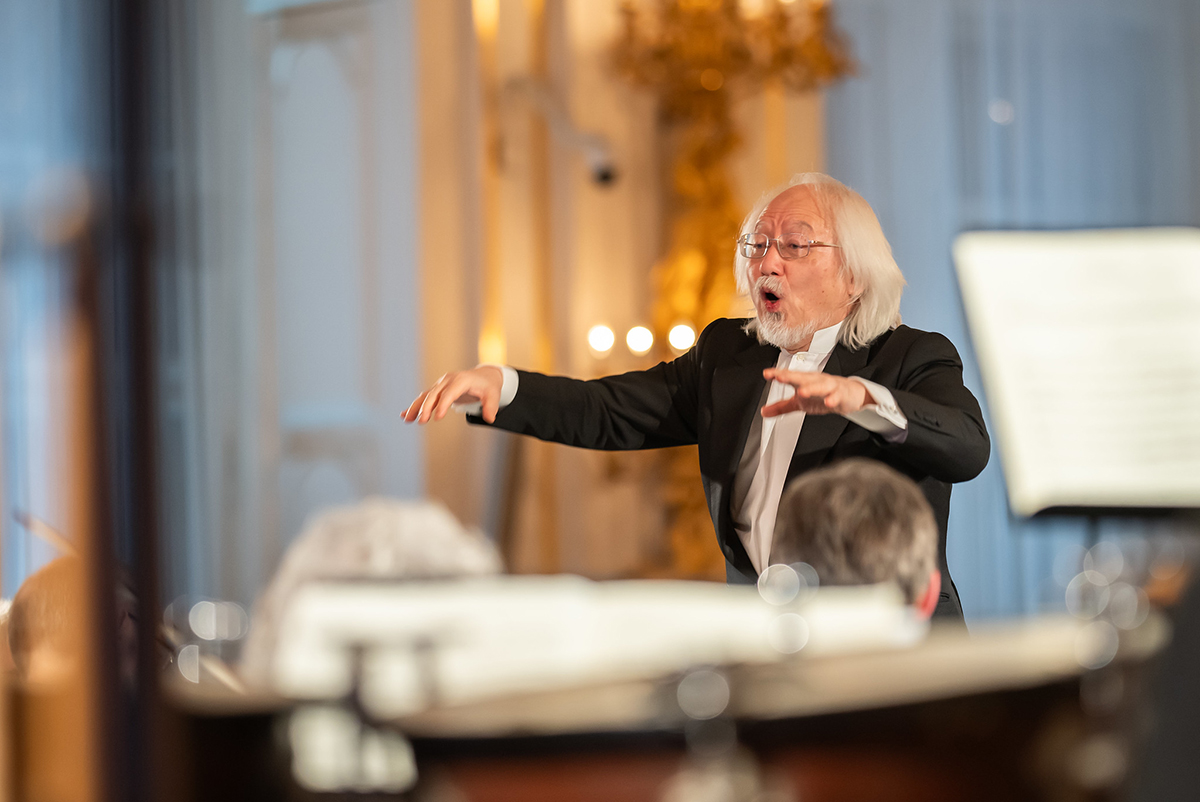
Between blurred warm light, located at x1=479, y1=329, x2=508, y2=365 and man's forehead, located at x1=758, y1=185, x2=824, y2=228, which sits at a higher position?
man's forehead, located at x1=758, y1=185, x2=824, y2=228

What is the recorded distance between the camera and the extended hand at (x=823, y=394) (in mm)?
691

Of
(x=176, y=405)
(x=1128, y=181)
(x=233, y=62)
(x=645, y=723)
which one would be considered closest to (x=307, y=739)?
(x=645, y=723)

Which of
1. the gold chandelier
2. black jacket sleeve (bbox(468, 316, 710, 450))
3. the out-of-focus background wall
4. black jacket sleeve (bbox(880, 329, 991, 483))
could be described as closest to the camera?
black jacket sleeve (bbox(880, 329, 991, 483))

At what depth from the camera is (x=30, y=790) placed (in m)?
0.91

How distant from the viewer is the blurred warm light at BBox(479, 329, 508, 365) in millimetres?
2242

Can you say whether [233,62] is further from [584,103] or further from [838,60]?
[838,60]

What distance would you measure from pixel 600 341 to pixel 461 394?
1374 millimetres

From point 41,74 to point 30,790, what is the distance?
2.06 ft

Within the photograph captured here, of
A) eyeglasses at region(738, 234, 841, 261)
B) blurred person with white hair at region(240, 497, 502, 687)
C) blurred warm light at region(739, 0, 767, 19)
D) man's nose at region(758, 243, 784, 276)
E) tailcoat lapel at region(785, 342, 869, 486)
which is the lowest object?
blurred person with white hair at region(240, 497, 502, 687)

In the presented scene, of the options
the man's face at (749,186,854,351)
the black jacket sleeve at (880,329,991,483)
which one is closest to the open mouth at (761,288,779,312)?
the man's face at (749,186,854,351)

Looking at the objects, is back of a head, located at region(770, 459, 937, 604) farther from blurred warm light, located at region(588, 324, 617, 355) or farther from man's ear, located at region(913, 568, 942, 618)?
blurred warm light, located at region(588, 324, 617, 355)

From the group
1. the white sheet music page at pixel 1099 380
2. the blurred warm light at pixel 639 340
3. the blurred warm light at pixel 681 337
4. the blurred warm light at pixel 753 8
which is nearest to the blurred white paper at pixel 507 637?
the white sheet music page at pixel 1099 380

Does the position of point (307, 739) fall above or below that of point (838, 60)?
below

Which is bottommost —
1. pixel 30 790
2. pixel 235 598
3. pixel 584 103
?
pixel 30 790
